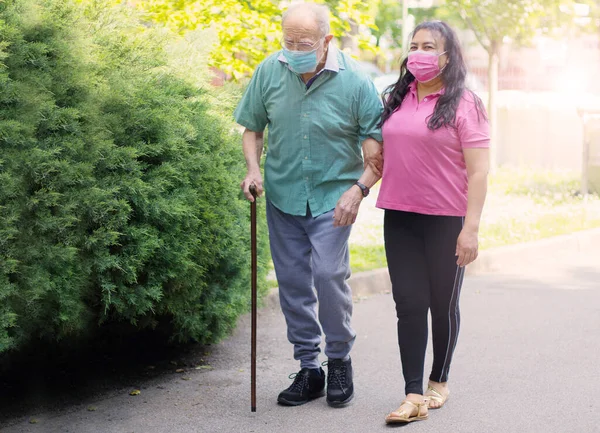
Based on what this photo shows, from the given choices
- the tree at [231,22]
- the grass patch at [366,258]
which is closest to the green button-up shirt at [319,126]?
the grass patch at [366,258]

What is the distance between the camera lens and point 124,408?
5008 mm

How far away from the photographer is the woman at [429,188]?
453cm

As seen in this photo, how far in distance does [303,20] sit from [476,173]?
109 centimetres

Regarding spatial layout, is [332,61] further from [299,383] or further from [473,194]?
[299,383]

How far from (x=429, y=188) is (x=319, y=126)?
0.62 m

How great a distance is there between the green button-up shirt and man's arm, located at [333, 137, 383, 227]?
0.18ft

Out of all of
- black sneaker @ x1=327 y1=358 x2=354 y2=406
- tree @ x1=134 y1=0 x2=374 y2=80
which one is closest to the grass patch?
tree @ x1=134 y1=0 x2=374 y2=80

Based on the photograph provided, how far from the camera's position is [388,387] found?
213 inches

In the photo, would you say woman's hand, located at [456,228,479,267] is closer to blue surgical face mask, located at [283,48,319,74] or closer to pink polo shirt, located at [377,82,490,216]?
pink polo shirt, located at [377,82,490,216]

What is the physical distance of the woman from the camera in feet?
14.9

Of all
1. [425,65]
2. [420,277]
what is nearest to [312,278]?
[420,277]

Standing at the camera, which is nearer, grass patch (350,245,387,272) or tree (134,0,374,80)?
grass patch (350,245,387,272)

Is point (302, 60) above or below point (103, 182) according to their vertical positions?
above

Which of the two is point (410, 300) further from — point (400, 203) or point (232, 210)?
point (232, 210)
